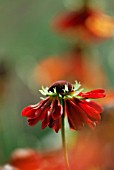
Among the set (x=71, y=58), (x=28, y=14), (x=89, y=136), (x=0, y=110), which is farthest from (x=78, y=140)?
(x=28, y=14)

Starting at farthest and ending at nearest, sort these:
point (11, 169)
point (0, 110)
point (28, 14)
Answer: point (28, 14), point (0, 110), point (11, 169)

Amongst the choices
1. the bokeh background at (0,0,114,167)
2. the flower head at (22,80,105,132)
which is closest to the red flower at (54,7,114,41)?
the bokeh background at (0,0,114,167)

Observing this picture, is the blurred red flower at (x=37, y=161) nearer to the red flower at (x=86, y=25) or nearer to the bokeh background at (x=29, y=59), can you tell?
the bokeh background at (x=29, y=59)

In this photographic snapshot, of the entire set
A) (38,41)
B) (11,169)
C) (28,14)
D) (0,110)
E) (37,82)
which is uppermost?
(28,14)

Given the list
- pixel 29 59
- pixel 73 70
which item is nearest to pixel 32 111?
pixel 73 70

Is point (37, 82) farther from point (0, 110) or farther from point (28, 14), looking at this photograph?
point (28, 14)

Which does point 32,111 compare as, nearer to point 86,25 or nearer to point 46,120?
point 46,120

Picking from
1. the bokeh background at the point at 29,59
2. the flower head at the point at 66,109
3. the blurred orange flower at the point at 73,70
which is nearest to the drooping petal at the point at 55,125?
the flower head at the point at 66,109
